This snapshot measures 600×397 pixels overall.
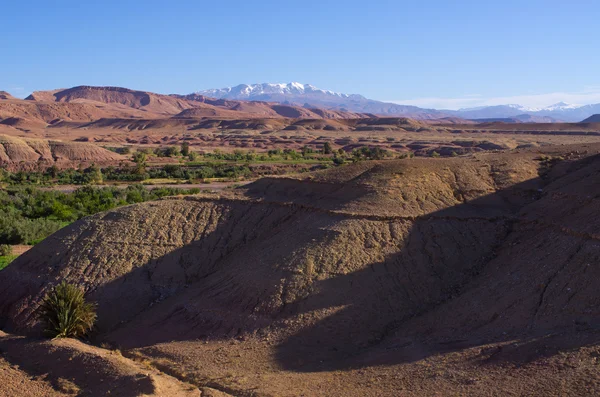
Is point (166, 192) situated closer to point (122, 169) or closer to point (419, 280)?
point (122, 169)

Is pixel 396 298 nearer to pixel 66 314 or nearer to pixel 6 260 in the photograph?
pixel 66 314

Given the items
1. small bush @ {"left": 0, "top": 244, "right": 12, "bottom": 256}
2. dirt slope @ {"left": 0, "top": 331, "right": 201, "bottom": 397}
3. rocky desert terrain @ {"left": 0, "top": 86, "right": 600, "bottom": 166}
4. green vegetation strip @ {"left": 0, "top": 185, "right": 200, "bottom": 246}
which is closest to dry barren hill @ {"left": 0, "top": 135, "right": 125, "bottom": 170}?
green vegetation strip @ {"left": 0, "top": 185, "right": 200, "bottom": 246}

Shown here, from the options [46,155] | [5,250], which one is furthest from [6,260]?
[46,155]

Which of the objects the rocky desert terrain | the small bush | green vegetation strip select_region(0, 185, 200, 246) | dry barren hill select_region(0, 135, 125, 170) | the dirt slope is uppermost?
the rocky desert terrain

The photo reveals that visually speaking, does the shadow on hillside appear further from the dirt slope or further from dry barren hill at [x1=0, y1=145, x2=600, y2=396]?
the dirt slope

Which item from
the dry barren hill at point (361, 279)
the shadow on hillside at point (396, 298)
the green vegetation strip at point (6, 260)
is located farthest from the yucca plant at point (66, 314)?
the green vegetation strip at point (6, 260)

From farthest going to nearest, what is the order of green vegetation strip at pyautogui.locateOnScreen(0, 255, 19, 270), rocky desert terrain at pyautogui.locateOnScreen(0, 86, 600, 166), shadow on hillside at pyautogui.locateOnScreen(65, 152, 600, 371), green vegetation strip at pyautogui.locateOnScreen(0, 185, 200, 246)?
rocky desert terrain at pyautogui.locateOnScreen(0, 86, 600, 166) → green vegetation strip at pyautogui.locateOnScreen(0, 185, 200, 246) → green vegetation strip at pyautogui.locateOnScreen(0, 255, 19, 270) → shadow on hillside at pyautogui.locateOnScreen(65, 152, 600, 371)
